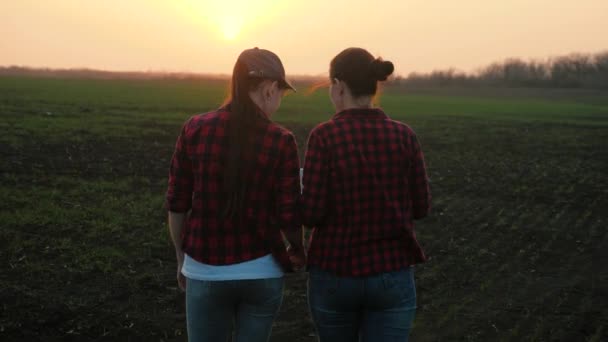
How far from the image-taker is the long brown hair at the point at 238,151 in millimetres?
2334

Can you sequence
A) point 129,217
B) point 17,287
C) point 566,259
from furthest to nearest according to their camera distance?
point 129,217 < point 566,259 < point 17,287

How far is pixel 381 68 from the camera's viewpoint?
2438mm

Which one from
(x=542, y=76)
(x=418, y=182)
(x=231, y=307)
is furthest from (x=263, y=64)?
(x=542, y=76)

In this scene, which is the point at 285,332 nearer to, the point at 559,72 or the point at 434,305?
the point at 434,305

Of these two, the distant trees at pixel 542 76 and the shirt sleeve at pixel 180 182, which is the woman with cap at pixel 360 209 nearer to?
the shirt sleeve at pixel 180 182

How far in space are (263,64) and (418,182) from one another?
2.49 ft

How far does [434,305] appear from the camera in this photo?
595 cm

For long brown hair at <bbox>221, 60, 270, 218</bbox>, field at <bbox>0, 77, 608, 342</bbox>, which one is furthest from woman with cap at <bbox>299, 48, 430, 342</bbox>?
field at <bbox>0, 77, 608, 342</bbox>

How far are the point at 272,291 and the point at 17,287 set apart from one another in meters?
4.28

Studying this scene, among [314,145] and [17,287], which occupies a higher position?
[314,145]

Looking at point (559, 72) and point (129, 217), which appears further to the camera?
point (559, 72)

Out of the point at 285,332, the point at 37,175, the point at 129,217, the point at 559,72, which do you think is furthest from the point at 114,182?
the point at 559,72

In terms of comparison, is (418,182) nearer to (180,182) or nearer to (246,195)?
(246,195)

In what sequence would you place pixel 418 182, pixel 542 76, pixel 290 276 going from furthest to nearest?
pixel 542 76 < pixel 290 276 < pixel 418 182
